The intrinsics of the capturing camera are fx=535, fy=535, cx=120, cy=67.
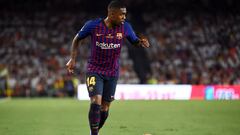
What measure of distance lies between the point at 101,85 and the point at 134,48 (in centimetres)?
2670

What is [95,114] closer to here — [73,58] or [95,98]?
[95,98]

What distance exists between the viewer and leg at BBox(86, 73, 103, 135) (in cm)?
905

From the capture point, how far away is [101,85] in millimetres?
9352

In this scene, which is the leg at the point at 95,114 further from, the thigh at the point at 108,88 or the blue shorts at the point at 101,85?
the thigh at the point at 108,88

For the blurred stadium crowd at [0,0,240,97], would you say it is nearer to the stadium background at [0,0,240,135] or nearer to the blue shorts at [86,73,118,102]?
the stadium background at [0,0,240,135]

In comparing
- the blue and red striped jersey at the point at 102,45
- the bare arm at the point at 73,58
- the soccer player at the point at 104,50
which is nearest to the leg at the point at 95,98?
the soccer player at the point at 104,50

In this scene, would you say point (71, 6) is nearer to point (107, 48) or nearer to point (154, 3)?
point (154, 3)

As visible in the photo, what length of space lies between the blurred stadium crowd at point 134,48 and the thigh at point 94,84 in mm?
22134

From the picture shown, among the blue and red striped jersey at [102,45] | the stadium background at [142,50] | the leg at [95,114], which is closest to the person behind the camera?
the leg at [95,114]

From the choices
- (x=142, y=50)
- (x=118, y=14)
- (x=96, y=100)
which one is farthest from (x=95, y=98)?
(x=142, y=50)

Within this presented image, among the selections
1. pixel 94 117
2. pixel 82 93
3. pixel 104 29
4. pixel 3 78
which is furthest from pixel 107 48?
pixel 3 78

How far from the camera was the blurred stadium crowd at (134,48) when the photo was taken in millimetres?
32500

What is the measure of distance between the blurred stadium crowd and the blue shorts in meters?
21.9

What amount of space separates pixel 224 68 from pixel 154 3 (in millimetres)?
8931
